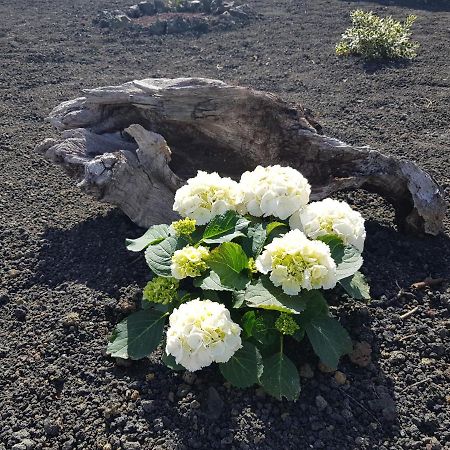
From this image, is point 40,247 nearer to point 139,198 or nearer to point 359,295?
point 139,198

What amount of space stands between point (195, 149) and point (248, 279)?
7.25 ft

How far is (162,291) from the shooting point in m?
3.41

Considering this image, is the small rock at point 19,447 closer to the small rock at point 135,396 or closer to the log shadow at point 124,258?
the small rock at point 135,396

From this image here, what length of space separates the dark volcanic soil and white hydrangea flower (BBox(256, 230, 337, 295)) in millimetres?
654

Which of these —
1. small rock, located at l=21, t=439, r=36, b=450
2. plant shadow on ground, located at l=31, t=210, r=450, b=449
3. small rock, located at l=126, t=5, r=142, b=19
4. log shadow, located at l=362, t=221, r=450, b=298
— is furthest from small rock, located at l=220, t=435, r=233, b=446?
small rock, located at l=126, t=5, r=142, b=19

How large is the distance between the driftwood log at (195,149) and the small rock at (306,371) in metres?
1.72

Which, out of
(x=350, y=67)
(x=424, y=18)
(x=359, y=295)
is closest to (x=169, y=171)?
(x=359, y=295)

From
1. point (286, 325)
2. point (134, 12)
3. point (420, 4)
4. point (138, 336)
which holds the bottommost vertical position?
point (134, 12)

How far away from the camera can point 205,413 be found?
3.23 meters

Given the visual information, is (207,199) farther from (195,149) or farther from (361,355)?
(195,149)

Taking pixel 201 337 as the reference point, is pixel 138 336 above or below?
below

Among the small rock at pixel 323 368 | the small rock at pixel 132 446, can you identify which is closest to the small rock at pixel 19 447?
the small rock at pixel 132 446

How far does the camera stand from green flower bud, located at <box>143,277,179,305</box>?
340 cm

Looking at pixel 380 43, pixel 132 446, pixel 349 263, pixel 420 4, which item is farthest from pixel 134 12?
pixel 132 446
